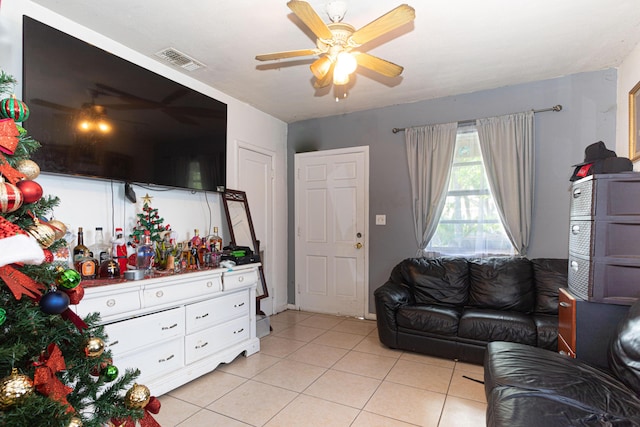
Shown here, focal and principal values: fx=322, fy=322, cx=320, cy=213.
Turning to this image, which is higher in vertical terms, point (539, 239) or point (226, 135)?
point (226, 135)

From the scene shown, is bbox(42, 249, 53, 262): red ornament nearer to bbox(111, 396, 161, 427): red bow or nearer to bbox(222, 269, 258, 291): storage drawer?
bbox(111, 396, 161, 427): red bow

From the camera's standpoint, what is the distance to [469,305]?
3.24m

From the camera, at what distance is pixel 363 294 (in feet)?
13.5

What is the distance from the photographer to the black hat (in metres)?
2.07

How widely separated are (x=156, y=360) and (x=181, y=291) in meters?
0.48

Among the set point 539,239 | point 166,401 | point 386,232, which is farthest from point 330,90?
point 166,401

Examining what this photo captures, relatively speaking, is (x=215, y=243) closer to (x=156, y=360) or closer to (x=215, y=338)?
(x=215, y=338)

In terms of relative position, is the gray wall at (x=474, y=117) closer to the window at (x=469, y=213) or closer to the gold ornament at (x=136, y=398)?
the window at (x=469, y=213)

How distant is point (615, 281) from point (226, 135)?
11.2 ft

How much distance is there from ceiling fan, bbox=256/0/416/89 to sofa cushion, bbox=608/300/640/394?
1.94m

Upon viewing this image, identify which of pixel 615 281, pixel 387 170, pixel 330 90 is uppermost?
pixel 330 90

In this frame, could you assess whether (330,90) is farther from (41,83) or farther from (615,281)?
(615,281)

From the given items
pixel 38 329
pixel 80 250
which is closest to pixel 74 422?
pixel 38 329

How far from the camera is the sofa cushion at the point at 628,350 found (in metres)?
1.58
